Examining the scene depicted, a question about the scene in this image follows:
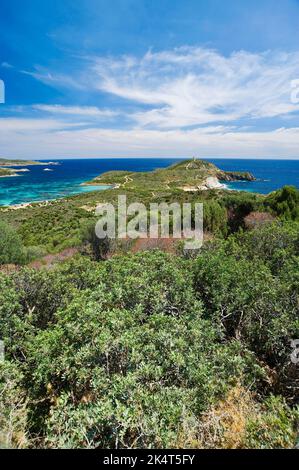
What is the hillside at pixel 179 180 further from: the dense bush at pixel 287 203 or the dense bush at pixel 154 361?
the dense bush at pixel 154 361

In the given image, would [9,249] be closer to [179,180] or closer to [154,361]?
[154,361]

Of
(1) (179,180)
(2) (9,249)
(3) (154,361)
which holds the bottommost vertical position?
(2) (9,249)

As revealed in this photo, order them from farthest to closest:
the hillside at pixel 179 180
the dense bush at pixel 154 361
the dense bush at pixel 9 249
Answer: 1. the hillside at pixel 179 180
2. the dense bush at pixel 9 249
3. the dense bush at pixel 154 361

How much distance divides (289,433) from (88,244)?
736 inches

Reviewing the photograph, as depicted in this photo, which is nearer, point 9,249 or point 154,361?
point 154,361

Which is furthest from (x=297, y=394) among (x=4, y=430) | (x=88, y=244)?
(x=88, y=244)

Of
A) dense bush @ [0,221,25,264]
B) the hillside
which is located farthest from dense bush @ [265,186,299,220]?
the hillside

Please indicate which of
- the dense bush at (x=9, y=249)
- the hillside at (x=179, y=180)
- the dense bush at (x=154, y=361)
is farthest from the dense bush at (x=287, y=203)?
the hillside at (x=179, y=180)

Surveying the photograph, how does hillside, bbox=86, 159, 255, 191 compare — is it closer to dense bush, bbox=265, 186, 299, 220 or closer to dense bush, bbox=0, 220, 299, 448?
dense bush, bbox=265, 186, 299, 220

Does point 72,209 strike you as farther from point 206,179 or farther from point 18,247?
point 206,179

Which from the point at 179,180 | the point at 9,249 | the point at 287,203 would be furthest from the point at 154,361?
the point at 179,180

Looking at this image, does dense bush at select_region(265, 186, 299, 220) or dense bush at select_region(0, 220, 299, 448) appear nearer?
dense bush at select_region(0, 220, 299, 448)

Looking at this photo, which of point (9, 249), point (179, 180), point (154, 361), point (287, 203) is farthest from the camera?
point (179, 180)

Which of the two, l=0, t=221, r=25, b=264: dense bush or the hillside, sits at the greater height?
the hillside
